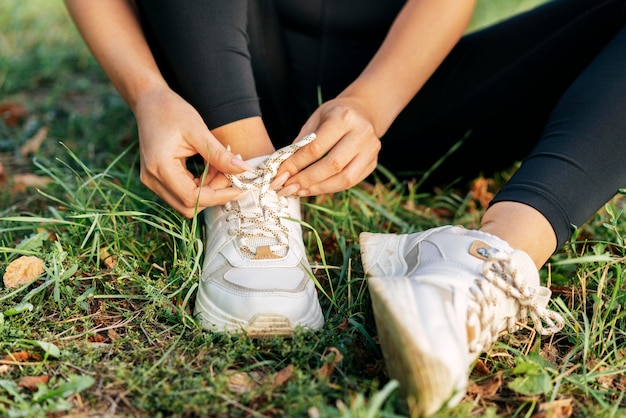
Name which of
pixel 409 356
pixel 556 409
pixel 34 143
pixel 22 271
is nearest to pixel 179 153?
pixel 22 271

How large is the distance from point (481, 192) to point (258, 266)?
34.7 inches

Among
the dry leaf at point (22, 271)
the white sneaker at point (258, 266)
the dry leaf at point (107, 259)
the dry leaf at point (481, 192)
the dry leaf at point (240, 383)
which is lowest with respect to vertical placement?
the dry leaf at point (481, 192)

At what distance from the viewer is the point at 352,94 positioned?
59.6 inches

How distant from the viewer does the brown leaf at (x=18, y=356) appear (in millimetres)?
1181

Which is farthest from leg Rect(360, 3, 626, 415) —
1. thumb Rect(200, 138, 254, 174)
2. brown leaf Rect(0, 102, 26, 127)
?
brown leaf Rect(0, 102, 26, 127)

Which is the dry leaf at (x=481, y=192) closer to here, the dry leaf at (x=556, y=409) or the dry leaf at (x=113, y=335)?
the dry leaf at (x=556, y=409)

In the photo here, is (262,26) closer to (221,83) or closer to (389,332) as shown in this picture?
(221,83)

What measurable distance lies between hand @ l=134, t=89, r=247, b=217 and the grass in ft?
0.24

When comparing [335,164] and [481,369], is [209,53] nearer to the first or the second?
[335,164]

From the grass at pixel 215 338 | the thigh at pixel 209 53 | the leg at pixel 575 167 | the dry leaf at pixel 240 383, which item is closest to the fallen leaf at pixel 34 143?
the grass at pixel 215 338

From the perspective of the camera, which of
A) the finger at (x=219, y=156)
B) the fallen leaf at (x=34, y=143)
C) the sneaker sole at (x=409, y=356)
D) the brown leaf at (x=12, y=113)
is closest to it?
the sneaker sole at (x=409, y=356)

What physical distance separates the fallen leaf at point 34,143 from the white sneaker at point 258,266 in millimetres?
943

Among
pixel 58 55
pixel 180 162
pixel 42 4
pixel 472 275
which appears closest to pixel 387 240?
pixel 472 275

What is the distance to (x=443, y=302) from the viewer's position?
109cm
